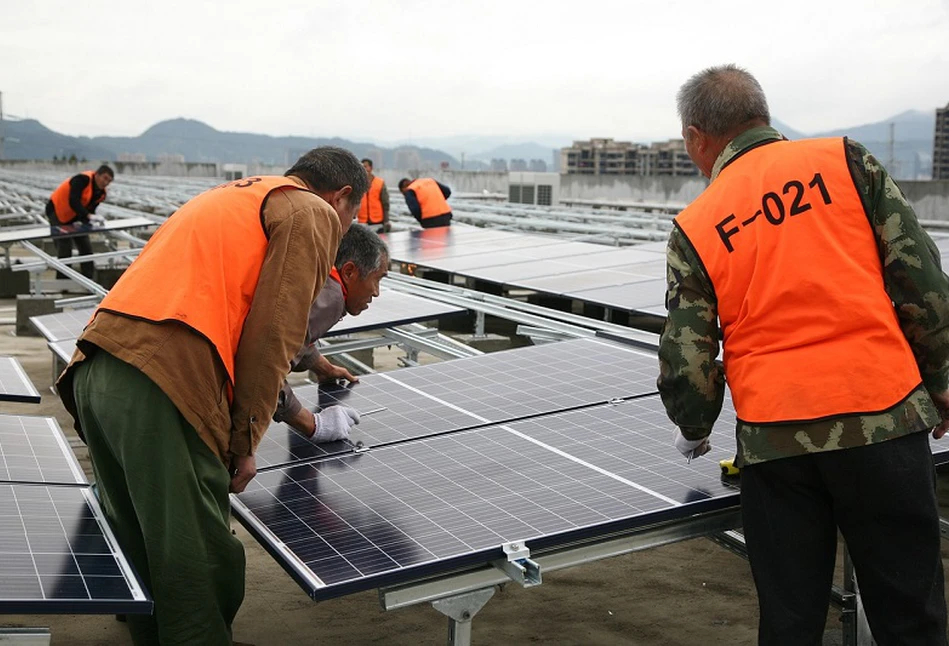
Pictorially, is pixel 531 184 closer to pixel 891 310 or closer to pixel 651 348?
pixel 651 348

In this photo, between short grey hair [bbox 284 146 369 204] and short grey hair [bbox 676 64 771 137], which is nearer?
short grey hair [bbox 676 64 771 137]

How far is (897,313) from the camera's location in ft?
9.95

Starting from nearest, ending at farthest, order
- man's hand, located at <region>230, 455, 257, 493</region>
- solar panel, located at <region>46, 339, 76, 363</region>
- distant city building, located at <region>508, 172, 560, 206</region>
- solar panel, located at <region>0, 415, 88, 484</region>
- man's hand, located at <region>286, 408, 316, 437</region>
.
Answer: man's hand, located at <region>230, 455, 257, 493</region>
solar panel, located at <region>0, 415, 88, 484</region>
man's hand, located at <region>286, 408, 316, 437</region>
solar panel, located at <region>46, 339, 76, 363</region>
distant city building, located at <region>508, 172, 560, 206</region>

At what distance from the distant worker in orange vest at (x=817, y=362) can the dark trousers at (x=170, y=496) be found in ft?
4.63

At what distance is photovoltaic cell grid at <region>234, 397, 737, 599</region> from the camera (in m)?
3.13

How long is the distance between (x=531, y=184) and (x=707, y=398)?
800 inches

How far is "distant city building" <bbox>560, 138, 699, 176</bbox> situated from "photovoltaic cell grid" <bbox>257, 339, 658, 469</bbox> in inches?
1437

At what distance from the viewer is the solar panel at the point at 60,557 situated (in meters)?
2.80

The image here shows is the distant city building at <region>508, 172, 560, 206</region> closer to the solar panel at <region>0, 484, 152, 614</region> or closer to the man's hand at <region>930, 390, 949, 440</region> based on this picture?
the solar panel at <region>0, 484, 152, 614</region>

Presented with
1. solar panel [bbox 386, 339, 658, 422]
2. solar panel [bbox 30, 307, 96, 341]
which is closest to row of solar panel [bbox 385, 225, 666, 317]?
solar panel [bbox 386, 339, 658, 422]

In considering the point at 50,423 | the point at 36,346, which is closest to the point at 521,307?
the point at 50,423

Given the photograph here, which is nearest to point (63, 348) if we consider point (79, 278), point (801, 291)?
point (79, 278)

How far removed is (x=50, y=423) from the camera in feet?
16.0

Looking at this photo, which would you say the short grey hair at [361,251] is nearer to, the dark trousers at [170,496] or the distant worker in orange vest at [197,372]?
the distant worker in orange vest at [197,372]
